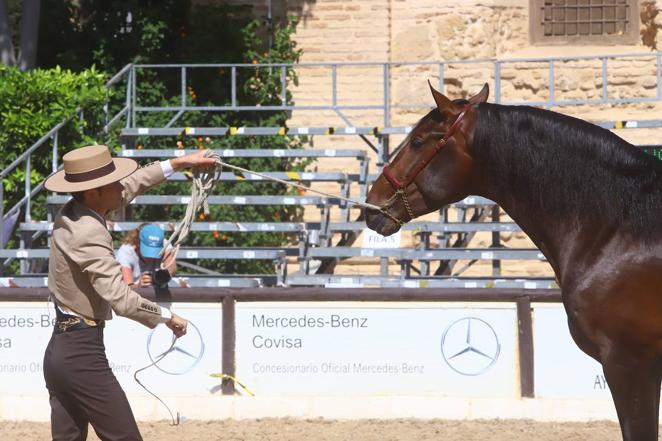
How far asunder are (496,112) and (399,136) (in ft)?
31.5

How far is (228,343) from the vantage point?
30.9 feet

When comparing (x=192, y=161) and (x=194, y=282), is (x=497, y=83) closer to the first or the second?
(x=194, y=282)

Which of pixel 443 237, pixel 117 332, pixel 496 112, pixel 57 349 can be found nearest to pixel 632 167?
pixel 496 112

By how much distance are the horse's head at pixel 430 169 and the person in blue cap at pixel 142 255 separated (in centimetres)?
392

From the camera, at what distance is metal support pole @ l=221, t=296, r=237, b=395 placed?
943 cm

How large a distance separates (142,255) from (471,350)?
290 centimetres

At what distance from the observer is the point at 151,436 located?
870 cm

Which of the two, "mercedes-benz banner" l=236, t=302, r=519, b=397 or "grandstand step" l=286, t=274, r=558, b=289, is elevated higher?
"grandstand step" l=286, t=274, r=558, b=289

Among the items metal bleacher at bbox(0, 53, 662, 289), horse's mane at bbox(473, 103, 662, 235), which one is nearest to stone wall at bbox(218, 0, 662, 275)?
metal bleacher at bbox(0, 53, 662, 289)

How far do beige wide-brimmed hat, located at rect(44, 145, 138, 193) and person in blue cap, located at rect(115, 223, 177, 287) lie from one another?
3998mm

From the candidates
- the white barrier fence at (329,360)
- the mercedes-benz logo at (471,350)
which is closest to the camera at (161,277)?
the white barrier fence at (329,360)

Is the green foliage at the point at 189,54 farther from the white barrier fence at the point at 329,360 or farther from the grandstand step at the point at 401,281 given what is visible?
the white barrier fence at the point at 329,360

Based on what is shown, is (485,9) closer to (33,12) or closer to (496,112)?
(33,12)

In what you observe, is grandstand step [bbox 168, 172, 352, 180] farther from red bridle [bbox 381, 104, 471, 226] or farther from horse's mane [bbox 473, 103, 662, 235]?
horse's mane [bbox 473, 103, 662, 235]
